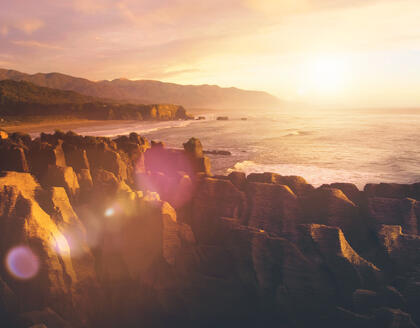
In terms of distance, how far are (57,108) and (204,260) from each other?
112 m

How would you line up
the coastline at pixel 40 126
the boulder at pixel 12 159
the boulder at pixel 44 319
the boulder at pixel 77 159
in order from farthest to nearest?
the coastline at pixel 40 126, the boulder at pixel 77 159, the boulder at pixel 12 159, the boulder at pixel 44 319

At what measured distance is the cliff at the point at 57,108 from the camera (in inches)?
3851

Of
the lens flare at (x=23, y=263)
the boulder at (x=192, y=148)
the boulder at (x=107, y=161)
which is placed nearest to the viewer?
the lens flare at (x=23, y=263)

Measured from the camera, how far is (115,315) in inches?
252

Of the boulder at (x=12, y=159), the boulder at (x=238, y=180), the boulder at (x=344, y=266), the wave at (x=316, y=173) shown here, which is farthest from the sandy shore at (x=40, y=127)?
the boulder at (x=344, y=266)

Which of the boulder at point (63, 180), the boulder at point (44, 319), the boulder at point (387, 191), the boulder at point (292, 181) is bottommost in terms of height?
the boulder at point (44, 319)

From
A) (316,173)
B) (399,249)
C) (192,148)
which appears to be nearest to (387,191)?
(399,249)

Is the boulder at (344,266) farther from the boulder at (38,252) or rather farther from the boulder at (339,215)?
the boulder at (38,252)

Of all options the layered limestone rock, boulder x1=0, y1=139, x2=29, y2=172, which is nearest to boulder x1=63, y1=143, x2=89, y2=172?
boulder x1=0, y1=139, x2=29, y2=172

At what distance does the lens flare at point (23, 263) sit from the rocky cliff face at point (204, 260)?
0.07 ft

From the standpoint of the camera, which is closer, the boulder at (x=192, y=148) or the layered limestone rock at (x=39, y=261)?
the layered limestone rock at (x=39, y=261)

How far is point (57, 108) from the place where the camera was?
10256 centimetres

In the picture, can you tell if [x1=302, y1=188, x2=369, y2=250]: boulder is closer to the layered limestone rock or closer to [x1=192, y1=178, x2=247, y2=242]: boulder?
[x1=192, y1=178, x2=247, y2=242]: boulder

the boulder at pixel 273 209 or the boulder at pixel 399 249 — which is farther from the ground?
the boulder at pixel 273 209
